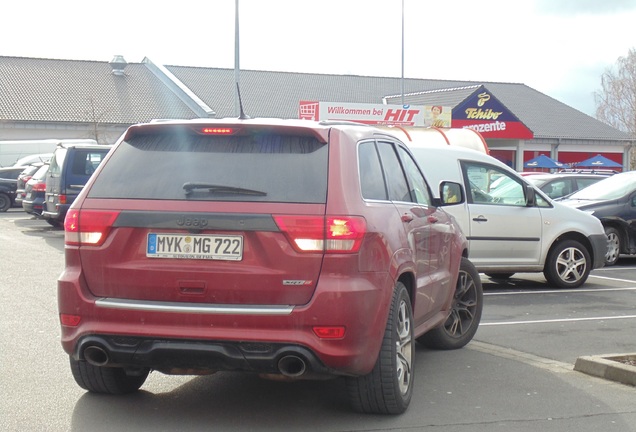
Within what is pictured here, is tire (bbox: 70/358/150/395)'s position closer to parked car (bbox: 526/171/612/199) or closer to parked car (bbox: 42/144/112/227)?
parked car (bbox: 42/144/112/227)

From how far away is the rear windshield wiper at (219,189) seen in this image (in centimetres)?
562

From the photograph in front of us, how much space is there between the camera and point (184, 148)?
5891 mm

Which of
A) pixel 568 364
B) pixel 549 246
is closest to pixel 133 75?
pixel 549 246

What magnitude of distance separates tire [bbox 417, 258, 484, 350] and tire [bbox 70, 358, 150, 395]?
3.06 metres

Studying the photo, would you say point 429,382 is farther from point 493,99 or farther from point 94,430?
point 493,99

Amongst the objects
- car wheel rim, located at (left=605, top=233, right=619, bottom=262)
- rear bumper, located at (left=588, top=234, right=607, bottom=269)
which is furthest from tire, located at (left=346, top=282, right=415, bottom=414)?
car wheel rim, located at (left=605, top=233, right=619, bottom=262)

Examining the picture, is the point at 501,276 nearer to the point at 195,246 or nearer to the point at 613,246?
the point at 613,246

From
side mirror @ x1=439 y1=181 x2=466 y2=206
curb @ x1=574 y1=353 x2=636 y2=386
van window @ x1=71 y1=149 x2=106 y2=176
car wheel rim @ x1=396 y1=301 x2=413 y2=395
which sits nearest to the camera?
car wheel rim @ x1=396 y1=301 x2=413 y2=395

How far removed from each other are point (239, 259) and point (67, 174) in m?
16.6

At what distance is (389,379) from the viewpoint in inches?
231

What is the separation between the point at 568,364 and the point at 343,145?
3.29 meters

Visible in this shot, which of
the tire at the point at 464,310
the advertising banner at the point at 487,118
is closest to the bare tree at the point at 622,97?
the advertising banner at the point at 487,118

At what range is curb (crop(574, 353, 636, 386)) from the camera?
718 cm

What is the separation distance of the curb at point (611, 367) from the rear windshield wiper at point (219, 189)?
3.27 metres
